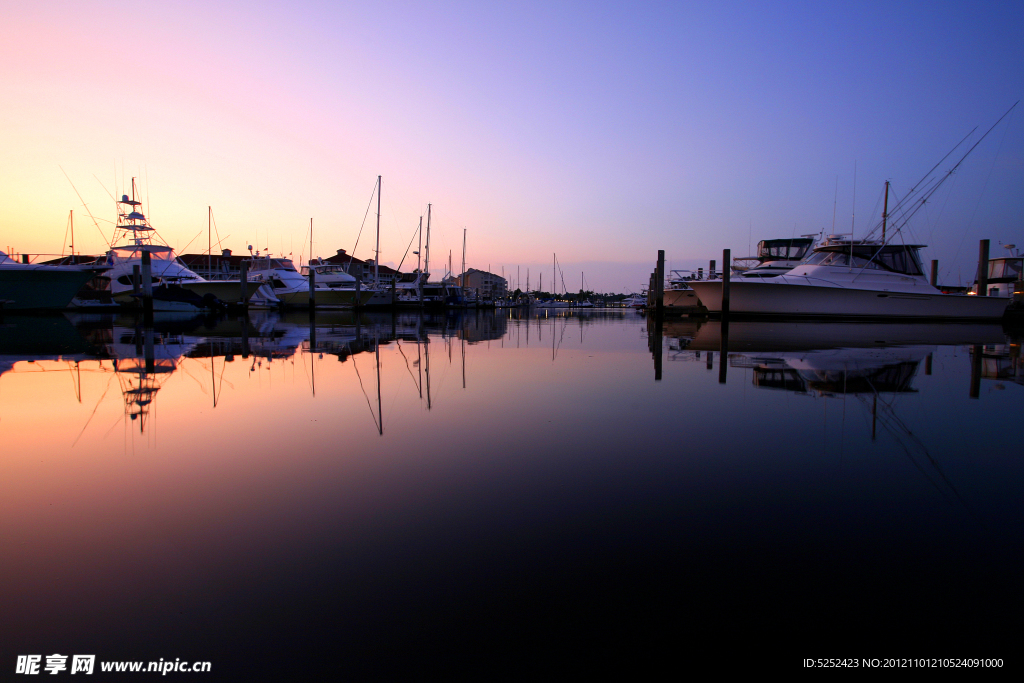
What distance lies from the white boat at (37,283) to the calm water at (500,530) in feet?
89.7

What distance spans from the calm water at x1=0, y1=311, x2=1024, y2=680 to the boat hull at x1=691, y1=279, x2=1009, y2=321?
2016cm

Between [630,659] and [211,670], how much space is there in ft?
4.89

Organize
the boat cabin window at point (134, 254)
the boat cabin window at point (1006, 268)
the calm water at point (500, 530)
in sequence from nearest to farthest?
1. the calm water at point (500, 530)
2. the boat cabin window at point (1006, 268)
3. the boat cabin window at point (134, 254)

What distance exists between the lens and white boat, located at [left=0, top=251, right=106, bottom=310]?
88.4 feet

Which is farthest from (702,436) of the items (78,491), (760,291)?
(760,291)

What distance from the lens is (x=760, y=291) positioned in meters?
25.9

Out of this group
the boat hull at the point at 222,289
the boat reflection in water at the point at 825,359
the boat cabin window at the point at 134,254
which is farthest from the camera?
the boat cabin window at the point at 134,254

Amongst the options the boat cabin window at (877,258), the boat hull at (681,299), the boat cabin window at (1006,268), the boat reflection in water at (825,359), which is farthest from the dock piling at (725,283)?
the boat cabin window at (1006,268)

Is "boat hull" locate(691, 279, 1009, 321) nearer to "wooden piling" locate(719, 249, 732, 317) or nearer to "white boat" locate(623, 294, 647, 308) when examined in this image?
"wooden piling" locate(719, 249, 732, 317)

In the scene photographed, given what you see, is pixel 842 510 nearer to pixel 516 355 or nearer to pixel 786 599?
pixel 786 599

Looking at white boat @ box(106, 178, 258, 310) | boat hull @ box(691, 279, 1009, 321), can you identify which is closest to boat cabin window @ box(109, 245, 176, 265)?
white boat @ box(106, 178, 258, 310)

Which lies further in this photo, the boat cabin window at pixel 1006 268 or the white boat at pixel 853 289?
the boat cabin window at pixel 1006 268

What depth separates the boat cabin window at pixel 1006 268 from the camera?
35.6 metres

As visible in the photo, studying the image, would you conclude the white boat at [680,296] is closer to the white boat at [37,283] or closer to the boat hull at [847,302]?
the boat hull at [847,302]
